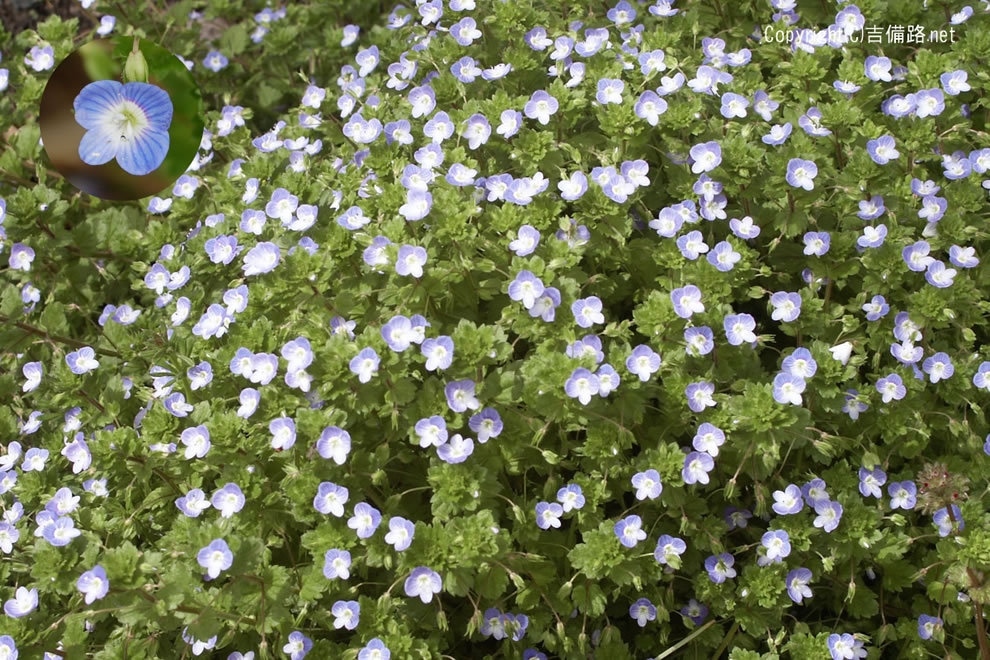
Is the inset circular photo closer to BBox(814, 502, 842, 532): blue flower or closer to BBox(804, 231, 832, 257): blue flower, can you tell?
BBox(804, 231, 832, 257): blue flower

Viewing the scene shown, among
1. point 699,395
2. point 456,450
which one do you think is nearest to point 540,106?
point 699,395

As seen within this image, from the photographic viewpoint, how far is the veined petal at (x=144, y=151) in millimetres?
2934

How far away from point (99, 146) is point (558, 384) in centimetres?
160

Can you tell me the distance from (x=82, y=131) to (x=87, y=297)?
1136 millimetres

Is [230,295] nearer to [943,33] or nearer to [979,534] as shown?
[979,534]

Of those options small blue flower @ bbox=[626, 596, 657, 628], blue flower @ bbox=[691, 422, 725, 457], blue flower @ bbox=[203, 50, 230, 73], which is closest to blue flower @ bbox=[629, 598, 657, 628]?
small blue flower @ bbox=[626, 596, 657, 628]

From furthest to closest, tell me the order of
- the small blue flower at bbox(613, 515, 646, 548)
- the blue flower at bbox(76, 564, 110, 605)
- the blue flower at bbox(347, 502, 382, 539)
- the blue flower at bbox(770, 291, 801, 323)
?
the blue flower at bbox(770, 291, 801, 323) → the small blue flower at bbox(613, 515, 646, 548) → the blue flower at bbox(347, 502, 382, 539) → the blue flower at bbox(76, 564, 110, 605)

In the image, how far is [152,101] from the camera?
2.93 m

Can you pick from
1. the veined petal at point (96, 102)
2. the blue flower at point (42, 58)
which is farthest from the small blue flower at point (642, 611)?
the blue flower at point (42, 58)

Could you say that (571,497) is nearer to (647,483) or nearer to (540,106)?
(647,483)

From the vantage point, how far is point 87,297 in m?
3.92

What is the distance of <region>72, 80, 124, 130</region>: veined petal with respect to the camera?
9.52 feet

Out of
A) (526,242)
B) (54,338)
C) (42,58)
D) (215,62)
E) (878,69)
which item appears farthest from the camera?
(215,62)

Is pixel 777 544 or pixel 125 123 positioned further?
pixel 125 123
